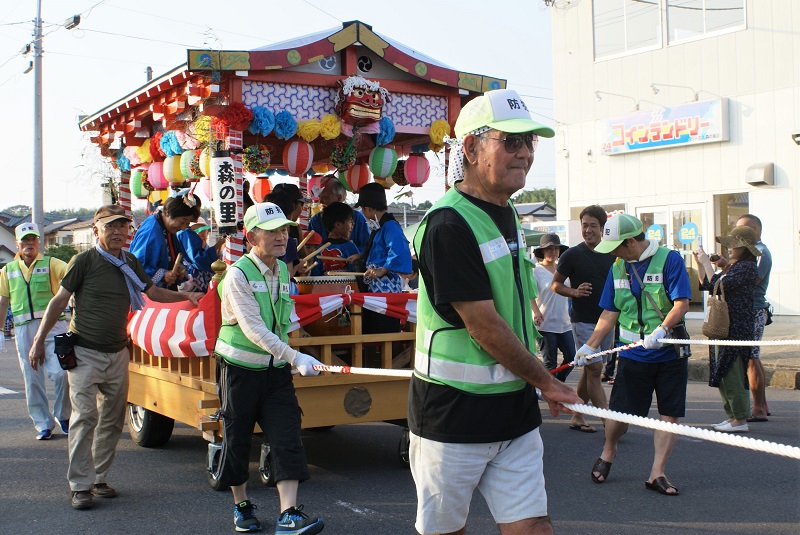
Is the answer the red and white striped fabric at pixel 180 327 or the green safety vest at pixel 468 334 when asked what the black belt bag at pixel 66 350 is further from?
the green safety vest at pixel 468 334

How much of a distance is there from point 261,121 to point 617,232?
3.10 metres

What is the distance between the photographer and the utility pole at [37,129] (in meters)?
21.1

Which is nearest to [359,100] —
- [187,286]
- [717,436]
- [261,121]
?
[261,121]

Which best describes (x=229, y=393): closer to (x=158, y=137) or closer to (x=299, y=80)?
(x=299, y=80)

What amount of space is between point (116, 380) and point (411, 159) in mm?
4300

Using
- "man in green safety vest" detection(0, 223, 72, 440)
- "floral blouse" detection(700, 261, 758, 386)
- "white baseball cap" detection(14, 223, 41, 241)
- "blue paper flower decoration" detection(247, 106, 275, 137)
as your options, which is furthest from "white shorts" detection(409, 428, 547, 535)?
"white baseball cap" detection(14, 223, 41, 241)

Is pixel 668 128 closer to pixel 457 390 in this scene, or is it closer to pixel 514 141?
pixel 514 141

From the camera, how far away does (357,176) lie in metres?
9.15

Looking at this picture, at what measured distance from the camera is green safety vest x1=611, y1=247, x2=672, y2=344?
5805 mm

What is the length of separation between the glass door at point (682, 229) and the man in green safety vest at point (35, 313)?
41.1ft

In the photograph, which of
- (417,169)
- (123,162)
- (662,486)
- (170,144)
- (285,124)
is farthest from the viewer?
(123,162)

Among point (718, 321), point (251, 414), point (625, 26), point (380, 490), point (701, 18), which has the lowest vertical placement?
point (380, 490)

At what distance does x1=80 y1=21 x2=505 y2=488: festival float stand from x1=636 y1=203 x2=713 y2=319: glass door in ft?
33.2

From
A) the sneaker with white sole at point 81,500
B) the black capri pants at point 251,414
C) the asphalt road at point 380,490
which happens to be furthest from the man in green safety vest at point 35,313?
the black capri pants at point 251,414
